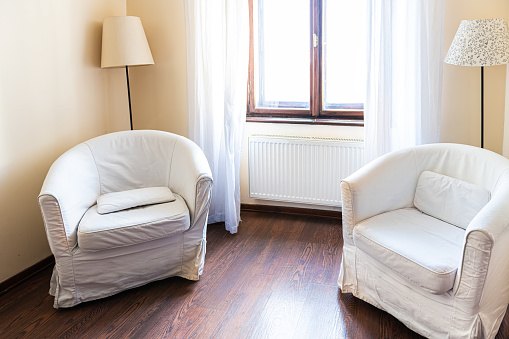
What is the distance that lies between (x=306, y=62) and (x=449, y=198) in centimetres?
172

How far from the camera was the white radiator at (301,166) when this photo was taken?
12.3 feet

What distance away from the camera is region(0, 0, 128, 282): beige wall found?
2.98 meters

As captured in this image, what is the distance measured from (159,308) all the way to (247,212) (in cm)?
158

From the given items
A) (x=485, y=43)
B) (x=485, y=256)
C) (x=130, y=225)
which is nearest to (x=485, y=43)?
(x=485, y=43)

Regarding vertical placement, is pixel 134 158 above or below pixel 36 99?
below

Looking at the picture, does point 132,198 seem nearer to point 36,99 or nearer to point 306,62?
point 36,99

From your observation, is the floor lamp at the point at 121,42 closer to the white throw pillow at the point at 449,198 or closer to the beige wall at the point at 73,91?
the beige wall at the point at 73,91

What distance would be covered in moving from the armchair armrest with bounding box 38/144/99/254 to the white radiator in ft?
4.44

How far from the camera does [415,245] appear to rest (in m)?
2.38

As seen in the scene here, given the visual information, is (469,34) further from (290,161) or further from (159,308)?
(159,308)

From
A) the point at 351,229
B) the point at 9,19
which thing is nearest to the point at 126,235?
the point at 351,229

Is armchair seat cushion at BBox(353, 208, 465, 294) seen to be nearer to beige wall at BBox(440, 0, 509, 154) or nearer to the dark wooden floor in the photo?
the dark wooden floor

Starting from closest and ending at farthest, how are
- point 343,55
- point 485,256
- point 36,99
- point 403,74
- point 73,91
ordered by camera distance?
point 485,256
point 36,99
point 403,74
point 73,91
point 343,55

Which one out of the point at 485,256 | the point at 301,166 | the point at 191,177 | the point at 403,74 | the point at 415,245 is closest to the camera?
the point at 485,256
